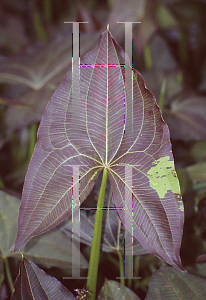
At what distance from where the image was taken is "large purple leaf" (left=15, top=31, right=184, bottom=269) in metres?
0.21

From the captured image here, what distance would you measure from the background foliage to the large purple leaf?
8 centimetres

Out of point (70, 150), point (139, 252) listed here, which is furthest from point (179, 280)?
point (70, 150)

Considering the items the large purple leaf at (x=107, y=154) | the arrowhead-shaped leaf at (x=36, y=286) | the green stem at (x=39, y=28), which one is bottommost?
the arrowhead-shaped leaf at (x=36, y=286)

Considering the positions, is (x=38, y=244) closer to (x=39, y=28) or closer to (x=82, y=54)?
(x=82, y=54)

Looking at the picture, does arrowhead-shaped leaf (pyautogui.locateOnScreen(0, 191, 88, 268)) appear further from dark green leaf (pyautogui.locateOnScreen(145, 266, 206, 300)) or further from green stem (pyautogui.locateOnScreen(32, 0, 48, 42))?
green stem (pyautogui.locateOnScreen(32, 0, 48, 42))

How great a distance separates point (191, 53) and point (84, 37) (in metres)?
0.34

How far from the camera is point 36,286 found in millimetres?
243

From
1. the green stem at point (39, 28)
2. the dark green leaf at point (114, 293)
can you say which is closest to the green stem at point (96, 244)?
the dark green leaf at point (114, 293)

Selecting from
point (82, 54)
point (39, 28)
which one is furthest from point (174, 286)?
point (39, 28)

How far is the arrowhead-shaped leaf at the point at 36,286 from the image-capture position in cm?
24

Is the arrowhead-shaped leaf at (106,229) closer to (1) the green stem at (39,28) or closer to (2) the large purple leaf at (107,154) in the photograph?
(2) the large purple leaf at (107,154)

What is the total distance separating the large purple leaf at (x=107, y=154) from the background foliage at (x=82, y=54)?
0.08 meters

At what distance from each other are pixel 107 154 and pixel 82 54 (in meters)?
0.18

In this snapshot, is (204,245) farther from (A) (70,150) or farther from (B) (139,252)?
(A) (70,150)
